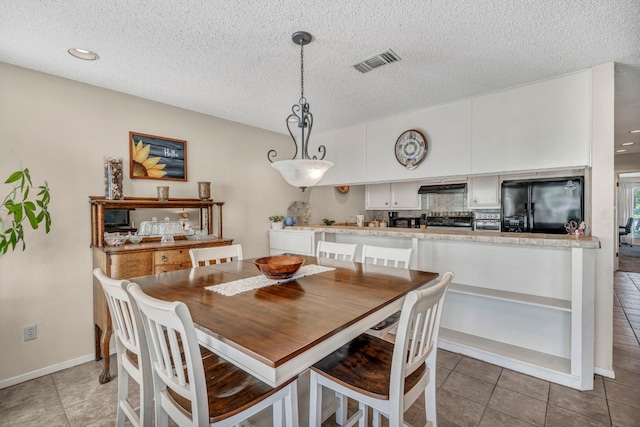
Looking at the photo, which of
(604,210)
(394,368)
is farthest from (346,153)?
(394,368)

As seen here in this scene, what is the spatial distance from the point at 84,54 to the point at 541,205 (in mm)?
5405

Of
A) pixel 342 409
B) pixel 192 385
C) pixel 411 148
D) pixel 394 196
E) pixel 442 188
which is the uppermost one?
pixel 411 148

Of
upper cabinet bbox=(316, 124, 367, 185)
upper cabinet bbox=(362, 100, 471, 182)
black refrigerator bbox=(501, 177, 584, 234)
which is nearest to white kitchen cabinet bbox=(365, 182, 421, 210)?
black refrigerator bbox=(501, 177, 584, 234)


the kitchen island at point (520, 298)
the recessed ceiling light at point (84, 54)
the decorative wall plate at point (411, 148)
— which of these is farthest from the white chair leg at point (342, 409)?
the recessed ceiling light at point (84, 54)

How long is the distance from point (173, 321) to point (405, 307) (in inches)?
31.4

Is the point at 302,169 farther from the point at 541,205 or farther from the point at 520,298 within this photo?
the point at 541,205

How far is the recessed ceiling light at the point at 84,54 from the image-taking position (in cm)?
207

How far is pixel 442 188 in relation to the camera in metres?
5.11

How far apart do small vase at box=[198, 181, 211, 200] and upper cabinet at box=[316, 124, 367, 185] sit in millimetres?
1601

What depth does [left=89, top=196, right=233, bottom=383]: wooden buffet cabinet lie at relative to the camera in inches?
93.0

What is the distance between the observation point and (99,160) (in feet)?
8.89

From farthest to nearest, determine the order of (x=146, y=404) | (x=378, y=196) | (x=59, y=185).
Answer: (x=378, y=196) → (x=59, y=185) → (x=146, y=404)

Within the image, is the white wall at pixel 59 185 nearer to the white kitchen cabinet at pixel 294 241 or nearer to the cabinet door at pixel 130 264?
the cabinet door at pixel 130 264

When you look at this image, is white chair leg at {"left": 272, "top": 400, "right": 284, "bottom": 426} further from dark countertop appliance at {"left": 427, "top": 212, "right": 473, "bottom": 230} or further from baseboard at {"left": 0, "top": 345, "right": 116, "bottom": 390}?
dark countertop appliance at {"left": 427, "top": 212, "right": 473, "bottom": 230}
